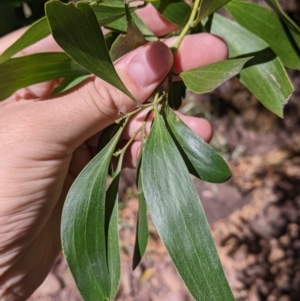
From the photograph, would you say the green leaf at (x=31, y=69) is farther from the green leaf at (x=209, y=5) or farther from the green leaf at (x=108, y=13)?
the green leaf at (x=209, y=5)

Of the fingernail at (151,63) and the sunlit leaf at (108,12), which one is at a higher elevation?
the sunlit leaf at (108,12)

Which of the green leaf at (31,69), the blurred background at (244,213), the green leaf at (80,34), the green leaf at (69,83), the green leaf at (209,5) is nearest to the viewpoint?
the green leaf at (80,34)

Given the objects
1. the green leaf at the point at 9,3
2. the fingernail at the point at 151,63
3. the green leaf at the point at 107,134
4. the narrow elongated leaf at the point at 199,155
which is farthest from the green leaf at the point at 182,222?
the green leaf at the point at 9,3

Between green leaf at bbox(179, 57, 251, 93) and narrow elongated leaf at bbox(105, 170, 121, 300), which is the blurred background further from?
green leaf at bbox(179, 57, 251, 93)

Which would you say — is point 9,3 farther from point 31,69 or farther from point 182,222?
point 182,222

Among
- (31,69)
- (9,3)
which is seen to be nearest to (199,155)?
(31,69)

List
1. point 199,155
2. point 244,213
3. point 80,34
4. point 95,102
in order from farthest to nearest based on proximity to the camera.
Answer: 1. point 244,213
2. point 95,102
3. point 199,155
4. point 80,34

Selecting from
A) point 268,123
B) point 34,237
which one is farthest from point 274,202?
point 34,237
